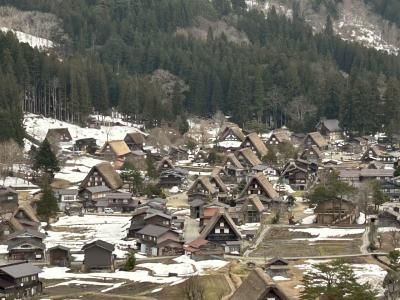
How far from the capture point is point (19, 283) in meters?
40.8

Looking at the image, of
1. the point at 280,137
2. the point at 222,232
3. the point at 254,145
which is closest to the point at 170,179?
the point at 254,145

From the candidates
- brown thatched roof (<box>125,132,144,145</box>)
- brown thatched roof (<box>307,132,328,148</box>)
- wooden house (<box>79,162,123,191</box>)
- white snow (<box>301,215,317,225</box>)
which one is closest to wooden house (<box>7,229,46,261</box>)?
wooden house (<box>79,162,123,191</box>)

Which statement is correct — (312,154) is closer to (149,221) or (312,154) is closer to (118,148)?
(118,148)

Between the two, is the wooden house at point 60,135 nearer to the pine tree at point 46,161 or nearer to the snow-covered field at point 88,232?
the pine tree at point 46,161

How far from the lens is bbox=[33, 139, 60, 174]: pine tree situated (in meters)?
71.8

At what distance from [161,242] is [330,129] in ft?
170

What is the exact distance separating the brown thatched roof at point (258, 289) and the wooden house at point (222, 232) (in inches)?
592

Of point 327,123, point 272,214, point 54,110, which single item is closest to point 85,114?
point 54,110

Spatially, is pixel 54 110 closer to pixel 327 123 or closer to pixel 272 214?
pixel 327 123

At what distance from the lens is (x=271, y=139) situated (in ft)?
301

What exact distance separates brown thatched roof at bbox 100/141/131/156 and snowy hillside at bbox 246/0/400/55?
8373 centimetres

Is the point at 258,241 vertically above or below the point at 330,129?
below

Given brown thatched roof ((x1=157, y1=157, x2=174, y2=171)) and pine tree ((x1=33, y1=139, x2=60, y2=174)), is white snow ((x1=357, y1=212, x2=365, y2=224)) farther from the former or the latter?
pine tree ((x1=33, y1=139, x2=60, y2=174))

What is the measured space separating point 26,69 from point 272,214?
135ft
